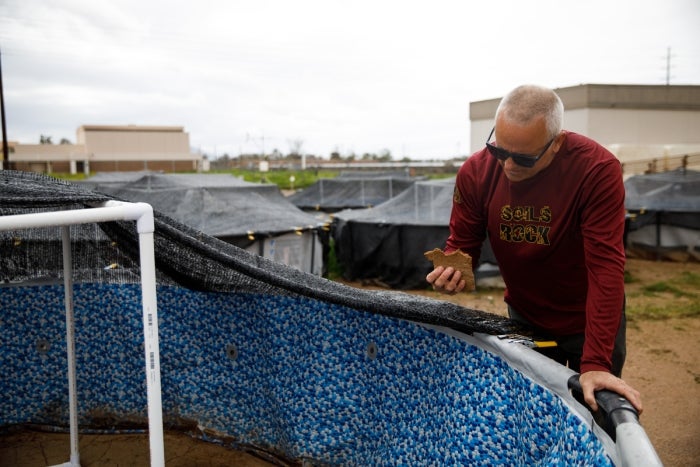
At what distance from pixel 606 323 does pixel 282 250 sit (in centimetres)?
796

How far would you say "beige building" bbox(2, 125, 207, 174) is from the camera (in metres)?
67.3

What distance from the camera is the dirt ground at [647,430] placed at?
3.71 m

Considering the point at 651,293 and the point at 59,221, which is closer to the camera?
the point at 59,221

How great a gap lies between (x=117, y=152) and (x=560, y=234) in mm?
78140

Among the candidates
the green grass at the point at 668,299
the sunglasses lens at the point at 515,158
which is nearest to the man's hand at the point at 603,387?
the sunglasses lens at the point at 515,158

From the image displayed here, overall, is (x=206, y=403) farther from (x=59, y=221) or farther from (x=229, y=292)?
(x=59, y=221)

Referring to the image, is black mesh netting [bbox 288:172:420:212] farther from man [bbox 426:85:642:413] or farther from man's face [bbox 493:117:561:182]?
man's face [bbox 493:117:561:182]

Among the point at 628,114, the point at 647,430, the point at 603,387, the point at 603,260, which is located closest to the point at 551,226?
the point at 603,260

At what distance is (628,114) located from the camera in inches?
1577

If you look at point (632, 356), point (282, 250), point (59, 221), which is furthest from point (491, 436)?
point (282, 250)

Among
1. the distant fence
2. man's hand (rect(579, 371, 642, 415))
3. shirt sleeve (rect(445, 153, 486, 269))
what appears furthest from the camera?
the distant fence

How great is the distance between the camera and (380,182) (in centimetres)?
1969

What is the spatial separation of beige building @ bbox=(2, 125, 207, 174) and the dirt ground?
65.5 m

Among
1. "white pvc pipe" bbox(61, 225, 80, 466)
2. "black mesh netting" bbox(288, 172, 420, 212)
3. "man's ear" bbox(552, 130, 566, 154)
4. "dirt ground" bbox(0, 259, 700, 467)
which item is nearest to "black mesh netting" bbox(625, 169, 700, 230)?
"dirt ground" bbox(0, 259, 700, 467)
